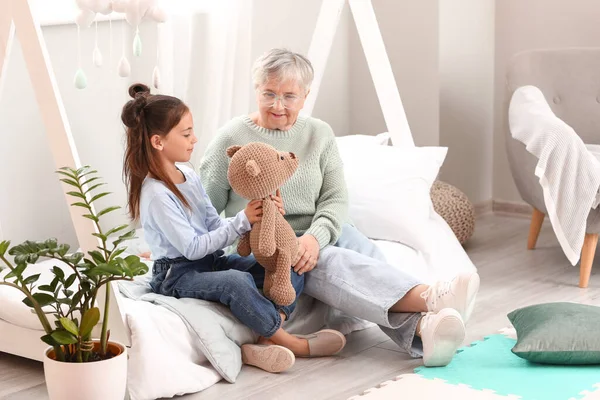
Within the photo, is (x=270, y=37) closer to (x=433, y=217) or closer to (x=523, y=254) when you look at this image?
(x=433, y=217)

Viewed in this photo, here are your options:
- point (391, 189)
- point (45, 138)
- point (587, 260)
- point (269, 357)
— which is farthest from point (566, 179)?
point (45, 138)

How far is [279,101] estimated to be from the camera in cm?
261

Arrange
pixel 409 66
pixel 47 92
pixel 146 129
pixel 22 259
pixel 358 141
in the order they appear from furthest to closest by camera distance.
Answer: pixel 409 66 < pixel 358 141 < pixel 146 129 < pixel 47 92 < pixel 22 259

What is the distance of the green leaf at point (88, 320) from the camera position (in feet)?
6.48

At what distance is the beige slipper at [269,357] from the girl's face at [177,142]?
52cm

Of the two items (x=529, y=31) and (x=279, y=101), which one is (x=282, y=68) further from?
(x=529, y=31)

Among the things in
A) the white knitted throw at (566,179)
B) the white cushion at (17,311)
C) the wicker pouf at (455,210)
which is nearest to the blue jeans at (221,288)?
the white cushion at (17,311)

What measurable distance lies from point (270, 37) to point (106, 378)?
2.12 metres

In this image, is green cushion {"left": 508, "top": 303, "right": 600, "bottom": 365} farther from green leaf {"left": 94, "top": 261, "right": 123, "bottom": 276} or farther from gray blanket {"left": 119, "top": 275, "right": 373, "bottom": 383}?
green leaf {"left": 94, "top": 261, "right": 123, "bottom": 276}

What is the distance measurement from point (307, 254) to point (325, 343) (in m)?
0.24

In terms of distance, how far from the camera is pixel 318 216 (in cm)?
268

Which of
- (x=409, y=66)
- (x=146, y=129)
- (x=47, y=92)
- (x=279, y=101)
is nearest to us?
(x=47, y=92)

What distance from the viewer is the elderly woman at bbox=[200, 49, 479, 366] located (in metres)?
2.44

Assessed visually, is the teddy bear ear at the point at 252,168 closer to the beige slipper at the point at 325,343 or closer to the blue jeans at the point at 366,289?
the blue jeans at the point at 366,289
